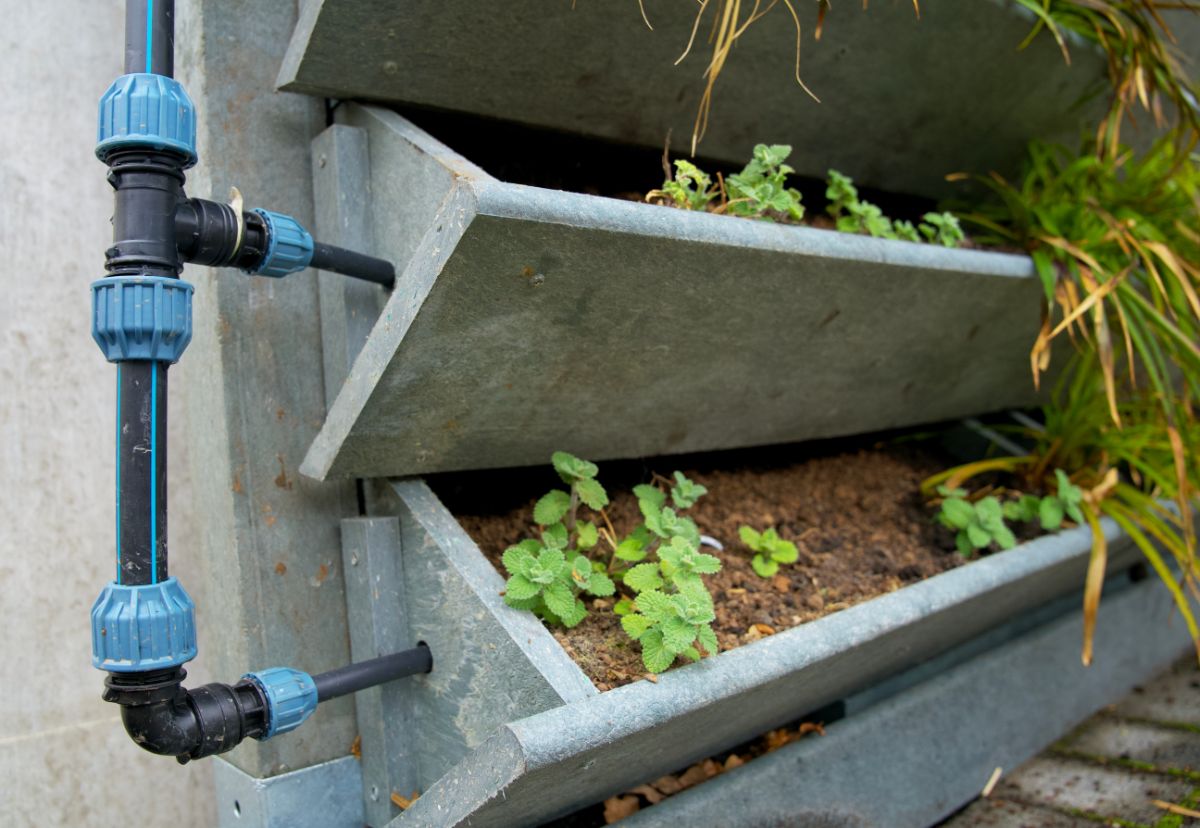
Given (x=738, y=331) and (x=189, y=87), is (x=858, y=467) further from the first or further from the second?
(x=189, y=87)

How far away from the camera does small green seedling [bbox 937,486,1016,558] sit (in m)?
2.11

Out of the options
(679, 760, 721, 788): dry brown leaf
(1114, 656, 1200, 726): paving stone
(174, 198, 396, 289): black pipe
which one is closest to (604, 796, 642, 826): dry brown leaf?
(679, 760, 721, 788): dry brown leaf

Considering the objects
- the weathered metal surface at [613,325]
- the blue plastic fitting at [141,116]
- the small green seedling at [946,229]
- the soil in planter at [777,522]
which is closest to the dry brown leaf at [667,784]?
the soil in planter at [777,522]

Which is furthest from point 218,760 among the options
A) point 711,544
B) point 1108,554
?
point 1108,554

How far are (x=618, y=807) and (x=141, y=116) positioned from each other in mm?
1398

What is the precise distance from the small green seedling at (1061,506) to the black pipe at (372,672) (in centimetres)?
151

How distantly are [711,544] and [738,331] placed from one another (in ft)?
1.53

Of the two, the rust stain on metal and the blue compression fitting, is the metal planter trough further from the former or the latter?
the blue compression fitting

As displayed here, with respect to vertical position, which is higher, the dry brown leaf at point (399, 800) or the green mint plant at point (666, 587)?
the green mint plant at point (666, 587)

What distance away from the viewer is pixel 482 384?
1467 mm

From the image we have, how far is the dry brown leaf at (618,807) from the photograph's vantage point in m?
1.73

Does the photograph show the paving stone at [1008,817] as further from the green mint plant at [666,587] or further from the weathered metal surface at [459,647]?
the weathered metal surface at [459,647]

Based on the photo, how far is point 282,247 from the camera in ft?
4.48

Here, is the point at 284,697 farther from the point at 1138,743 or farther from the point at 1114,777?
the point at 1138,743
